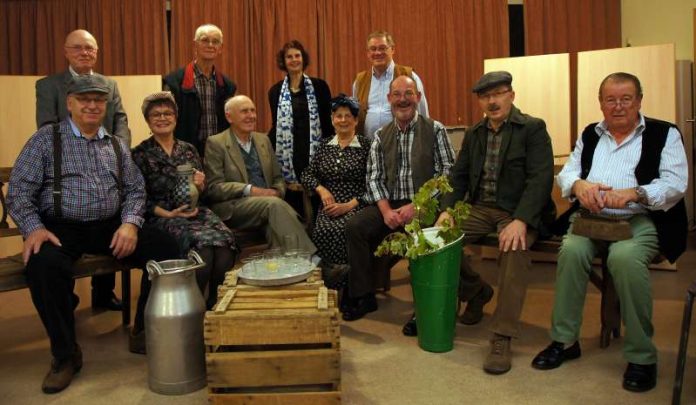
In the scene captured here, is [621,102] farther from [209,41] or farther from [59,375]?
[59,375]

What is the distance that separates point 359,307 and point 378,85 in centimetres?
139

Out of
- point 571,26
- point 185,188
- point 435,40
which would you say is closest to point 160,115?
point 185,188

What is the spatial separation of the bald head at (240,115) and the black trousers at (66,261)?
0.90m

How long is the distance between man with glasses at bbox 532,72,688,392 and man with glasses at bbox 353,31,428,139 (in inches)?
54.7

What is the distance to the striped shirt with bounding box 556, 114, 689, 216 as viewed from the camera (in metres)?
2.51

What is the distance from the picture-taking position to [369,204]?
3502 mm

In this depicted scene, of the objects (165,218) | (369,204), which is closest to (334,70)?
(369,204)

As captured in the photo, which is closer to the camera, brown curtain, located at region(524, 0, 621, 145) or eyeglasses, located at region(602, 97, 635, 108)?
eyeglasses, located at region(602, 97, 635, 108)

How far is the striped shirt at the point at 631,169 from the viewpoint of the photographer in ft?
8.22

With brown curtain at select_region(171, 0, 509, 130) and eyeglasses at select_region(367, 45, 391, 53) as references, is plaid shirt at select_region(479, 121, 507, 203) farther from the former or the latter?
brown curtain at select_region(171, 0, 509, 130)

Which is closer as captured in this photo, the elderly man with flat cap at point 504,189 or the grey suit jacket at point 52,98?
the elderly man with flat cap at point 504,189

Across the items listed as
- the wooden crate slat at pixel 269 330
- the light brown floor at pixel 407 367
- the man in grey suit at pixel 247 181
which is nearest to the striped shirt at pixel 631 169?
the light brown floor at pixel 407 367

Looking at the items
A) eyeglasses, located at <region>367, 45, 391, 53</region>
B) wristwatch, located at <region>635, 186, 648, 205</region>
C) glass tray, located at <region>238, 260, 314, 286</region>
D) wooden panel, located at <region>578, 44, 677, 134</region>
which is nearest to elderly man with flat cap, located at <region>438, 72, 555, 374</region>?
wristwatch, located at <region>635, 186, 648, 205</region>

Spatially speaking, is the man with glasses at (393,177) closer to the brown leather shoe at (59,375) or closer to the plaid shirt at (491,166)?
the plaid shirt at (491,166)
